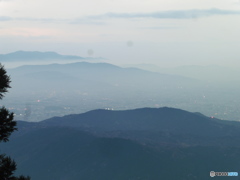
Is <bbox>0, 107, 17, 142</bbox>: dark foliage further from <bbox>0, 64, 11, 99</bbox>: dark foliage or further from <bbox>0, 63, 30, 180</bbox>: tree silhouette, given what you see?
<bbox>0, 64, 11, 99</bbox>: dark foliage

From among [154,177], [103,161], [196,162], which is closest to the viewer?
[154,177]

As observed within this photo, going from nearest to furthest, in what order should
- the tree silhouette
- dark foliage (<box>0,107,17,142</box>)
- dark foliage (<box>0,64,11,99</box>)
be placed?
the tree silhouette < dark foliage (<box>0,107,17,142</box>) < dark foliage (<box>0,64,11,99</box>)

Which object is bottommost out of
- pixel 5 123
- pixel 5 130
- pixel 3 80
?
pixel 5 130

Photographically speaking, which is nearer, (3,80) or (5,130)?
(5,130)

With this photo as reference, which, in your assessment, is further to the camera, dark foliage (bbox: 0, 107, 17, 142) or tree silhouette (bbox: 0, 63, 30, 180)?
dark foliage (bbox: 0, 107, 17, 142)

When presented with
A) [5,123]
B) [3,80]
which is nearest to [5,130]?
[5,123]

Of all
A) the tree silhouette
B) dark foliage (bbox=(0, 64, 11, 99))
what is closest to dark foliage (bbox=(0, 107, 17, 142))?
the tree silhouette

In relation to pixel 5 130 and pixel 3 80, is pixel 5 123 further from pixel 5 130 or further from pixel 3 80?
pixel 3 80

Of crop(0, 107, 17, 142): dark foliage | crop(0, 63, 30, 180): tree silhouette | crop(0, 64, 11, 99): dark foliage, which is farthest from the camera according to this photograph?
crop(0, 64, 11, 99): dark foliage

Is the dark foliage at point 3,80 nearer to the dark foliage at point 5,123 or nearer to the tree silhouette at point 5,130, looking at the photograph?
the tree silhouette at point 5,130

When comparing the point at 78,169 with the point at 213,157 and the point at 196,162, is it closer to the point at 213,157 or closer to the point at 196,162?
the point at 196,162

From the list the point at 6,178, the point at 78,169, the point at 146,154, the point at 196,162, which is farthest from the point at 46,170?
the point at 6,178
